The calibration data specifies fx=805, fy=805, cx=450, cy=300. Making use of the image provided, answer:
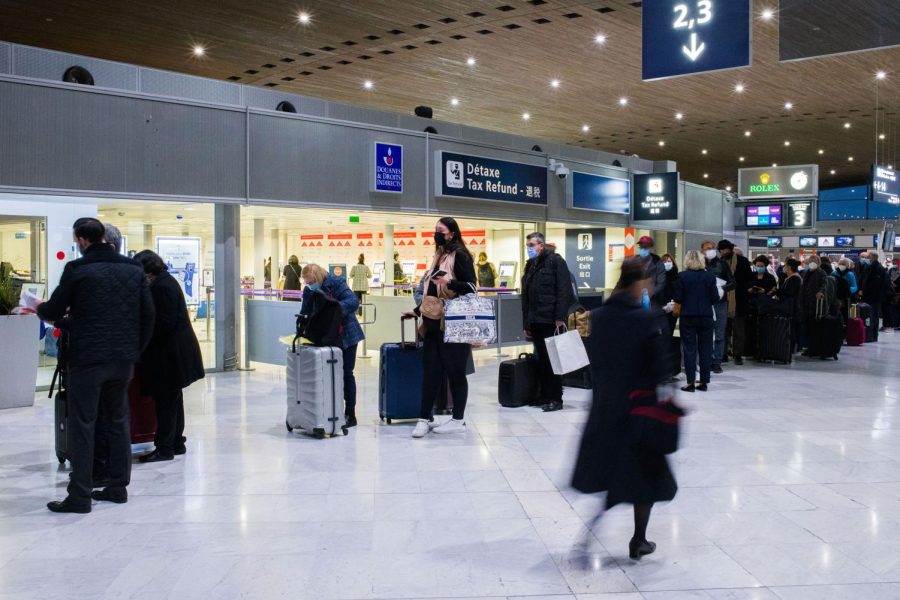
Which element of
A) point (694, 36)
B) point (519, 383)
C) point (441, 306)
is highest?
point (694, 36)

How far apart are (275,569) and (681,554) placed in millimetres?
1851

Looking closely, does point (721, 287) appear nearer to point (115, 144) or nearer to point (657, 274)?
point (657, 274)

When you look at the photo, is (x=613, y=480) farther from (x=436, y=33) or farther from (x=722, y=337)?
(x=436, y=33)

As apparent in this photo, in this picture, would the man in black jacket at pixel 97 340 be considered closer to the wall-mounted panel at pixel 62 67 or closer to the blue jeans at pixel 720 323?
the wall-mounted panel at pixel 62 67

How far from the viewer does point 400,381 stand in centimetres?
675

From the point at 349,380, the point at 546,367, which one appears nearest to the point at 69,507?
the point at 349,380

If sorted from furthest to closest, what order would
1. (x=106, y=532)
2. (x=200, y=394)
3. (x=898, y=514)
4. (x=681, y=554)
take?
(x=200, y=394)
(x=898, y=514)
(x=106, y=532)
(x=681, y=554)

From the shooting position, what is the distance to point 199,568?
3543 millimetres

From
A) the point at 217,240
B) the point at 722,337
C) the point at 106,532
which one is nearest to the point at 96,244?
the point at 106,532

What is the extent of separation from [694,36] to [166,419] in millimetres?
5228

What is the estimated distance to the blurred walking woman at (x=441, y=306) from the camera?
6.08m

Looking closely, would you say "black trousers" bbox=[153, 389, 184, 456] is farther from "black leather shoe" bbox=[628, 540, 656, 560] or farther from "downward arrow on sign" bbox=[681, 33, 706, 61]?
"downward arrow on sign" bbox=[681, 33, 706, 61]

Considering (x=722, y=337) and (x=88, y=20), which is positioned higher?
(x=88, y=20)

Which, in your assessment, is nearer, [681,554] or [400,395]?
[681,554]
